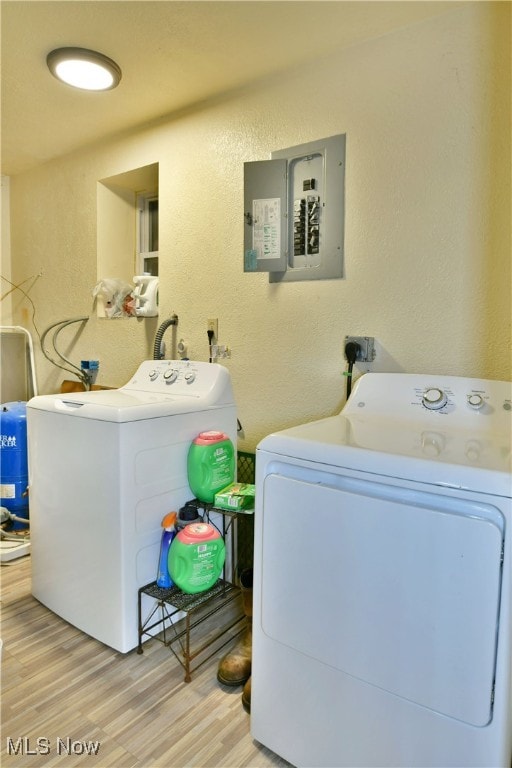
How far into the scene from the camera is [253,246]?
6.74 ft

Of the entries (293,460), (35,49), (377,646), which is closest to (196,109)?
(35,49)

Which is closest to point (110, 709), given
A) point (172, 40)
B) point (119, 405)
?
point (119, 405)

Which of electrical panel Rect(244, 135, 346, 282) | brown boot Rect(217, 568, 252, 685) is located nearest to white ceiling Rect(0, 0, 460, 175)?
electrical panel Rect(244, 135, 346, 282)

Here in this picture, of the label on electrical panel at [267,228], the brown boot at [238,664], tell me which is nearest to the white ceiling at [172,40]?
the label on electrical panel at [267,228]

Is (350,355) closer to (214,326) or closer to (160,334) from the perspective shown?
(214,326)

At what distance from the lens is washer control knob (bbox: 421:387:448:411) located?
57.0 inches

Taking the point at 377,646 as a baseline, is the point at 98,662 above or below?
below

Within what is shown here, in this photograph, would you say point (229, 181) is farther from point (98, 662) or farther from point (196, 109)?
point (98, 662)

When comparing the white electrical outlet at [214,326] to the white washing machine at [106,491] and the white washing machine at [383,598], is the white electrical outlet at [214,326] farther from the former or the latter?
the white washing machine at [383,598]

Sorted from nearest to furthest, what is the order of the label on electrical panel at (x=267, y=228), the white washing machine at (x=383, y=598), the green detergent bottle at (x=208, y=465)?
the white washing machine at (x=383, y=598) → the green detergent bottle at (x=208, y=465) → the label on electrical panel at (x=267, y=228)

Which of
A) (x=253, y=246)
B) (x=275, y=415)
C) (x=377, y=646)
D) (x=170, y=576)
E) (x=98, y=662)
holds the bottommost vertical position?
(x=98, y=662)

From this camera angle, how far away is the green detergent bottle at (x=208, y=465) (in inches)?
66.4

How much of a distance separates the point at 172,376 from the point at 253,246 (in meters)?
0.71

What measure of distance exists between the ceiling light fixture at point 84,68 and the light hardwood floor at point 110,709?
2310 mm
